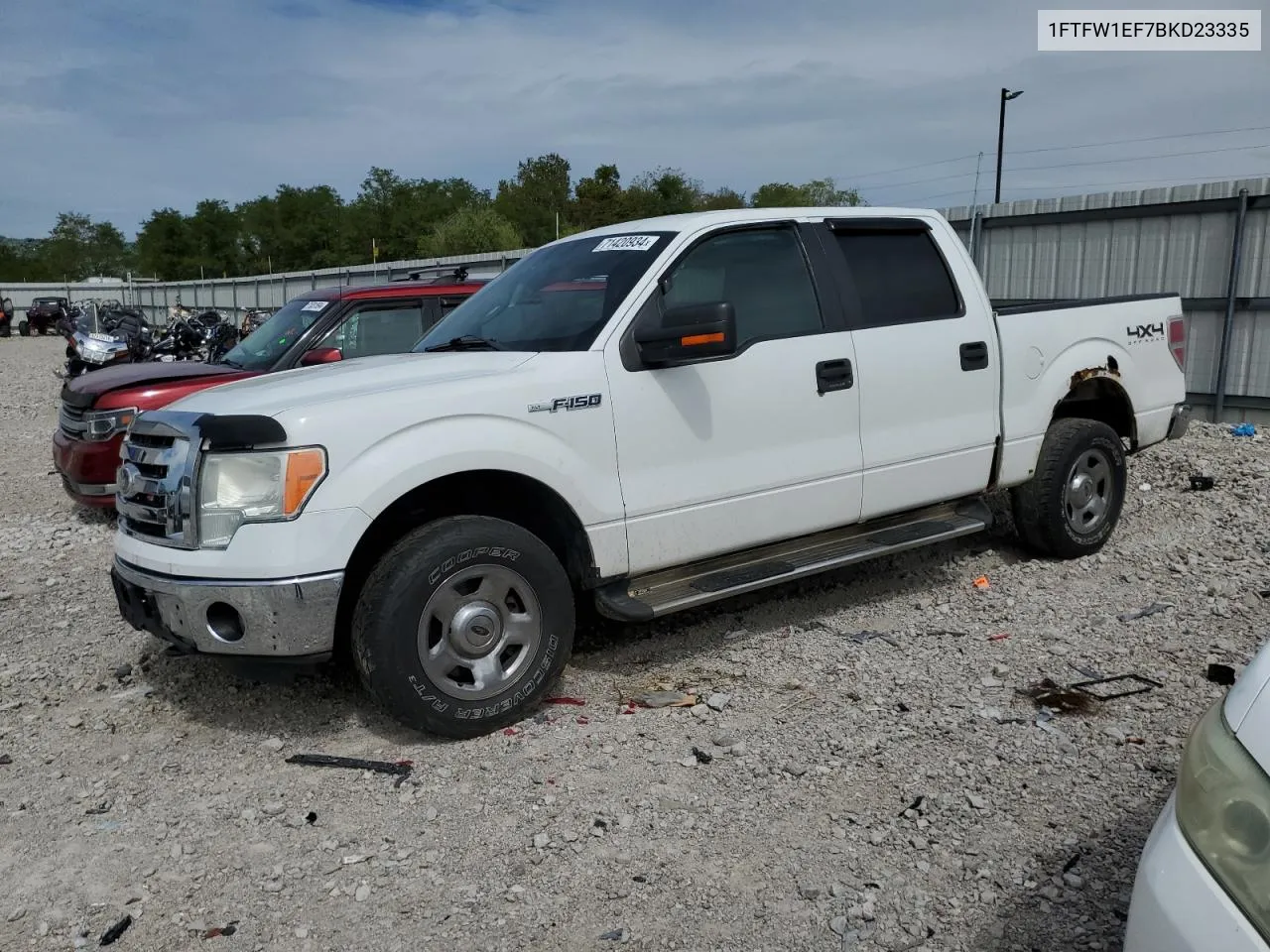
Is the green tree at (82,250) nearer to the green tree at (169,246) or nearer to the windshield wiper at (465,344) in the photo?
the green tree at (169,246)

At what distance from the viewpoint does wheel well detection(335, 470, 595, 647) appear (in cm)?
414

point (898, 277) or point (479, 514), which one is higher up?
point (898, 277)

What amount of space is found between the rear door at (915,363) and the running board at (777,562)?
130 millimetres

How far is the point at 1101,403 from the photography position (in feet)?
21.0

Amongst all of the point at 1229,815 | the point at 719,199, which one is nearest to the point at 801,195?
the point at 719,199

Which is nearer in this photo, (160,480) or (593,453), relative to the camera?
(160,480)

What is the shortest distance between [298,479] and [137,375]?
190 inches

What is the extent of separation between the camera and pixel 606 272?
15.3ft

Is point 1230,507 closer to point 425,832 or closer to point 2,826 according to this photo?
point 425,832

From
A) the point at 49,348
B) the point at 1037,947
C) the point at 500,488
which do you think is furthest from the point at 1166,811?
the point at 49,348

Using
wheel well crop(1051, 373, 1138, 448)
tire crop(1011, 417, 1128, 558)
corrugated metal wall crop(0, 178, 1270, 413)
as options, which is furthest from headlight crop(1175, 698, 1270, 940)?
corrugated metal wall crop(0, 178, 1270, 413)

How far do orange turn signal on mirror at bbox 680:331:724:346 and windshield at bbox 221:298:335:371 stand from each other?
464cm

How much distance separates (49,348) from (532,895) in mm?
37920

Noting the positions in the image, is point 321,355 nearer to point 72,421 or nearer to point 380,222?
point 72,421
